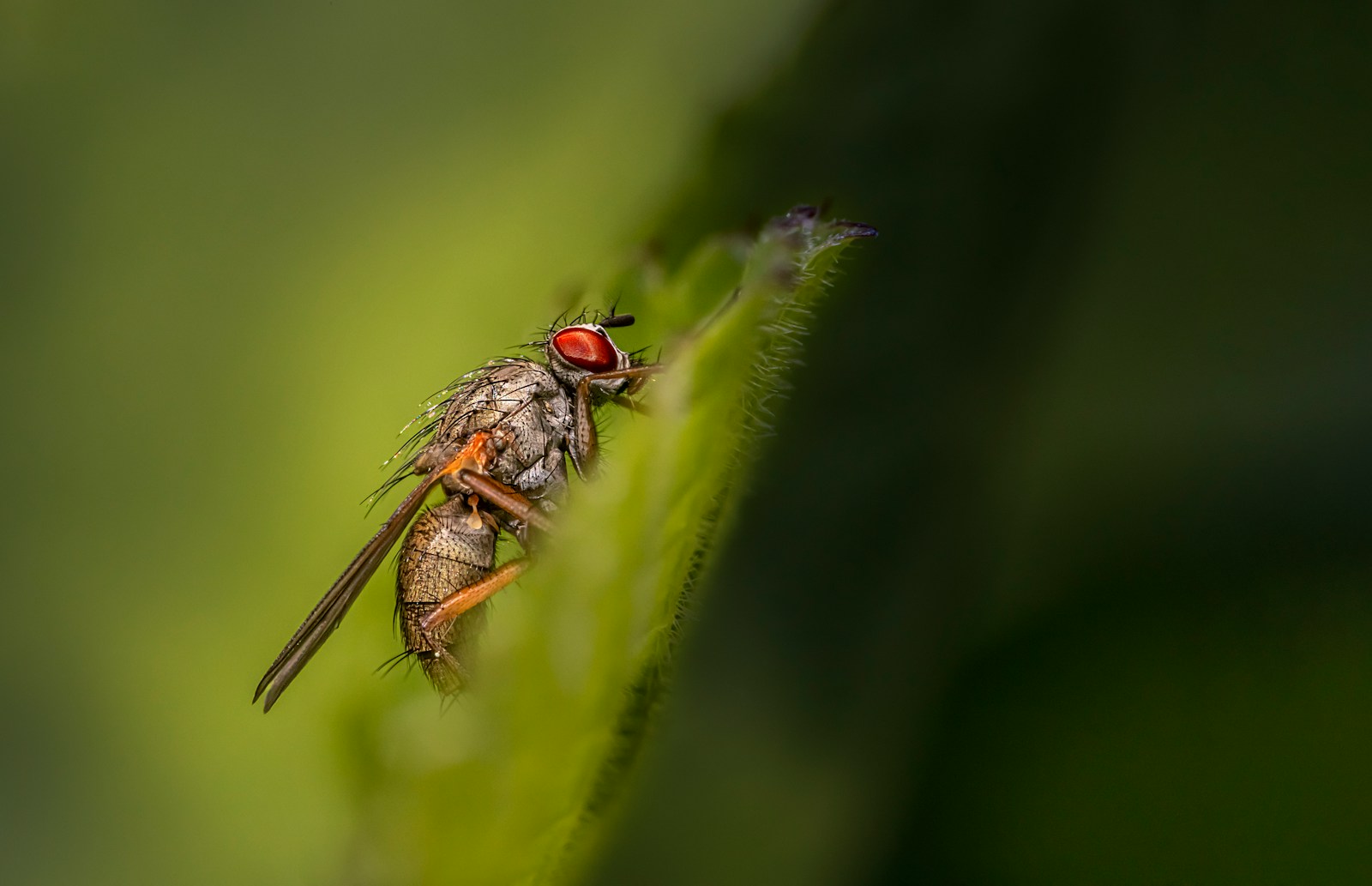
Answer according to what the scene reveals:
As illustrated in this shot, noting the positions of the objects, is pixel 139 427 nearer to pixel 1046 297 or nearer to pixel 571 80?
pixel 571 80

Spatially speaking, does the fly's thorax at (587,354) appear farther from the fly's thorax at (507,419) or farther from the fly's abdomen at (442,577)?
the fly's abdomen at (442,577)

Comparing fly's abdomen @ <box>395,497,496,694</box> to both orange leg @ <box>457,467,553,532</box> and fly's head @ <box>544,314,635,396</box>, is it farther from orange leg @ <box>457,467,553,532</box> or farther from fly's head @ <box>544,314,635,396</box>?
fly's head @ <box>544,314,635,396</box>

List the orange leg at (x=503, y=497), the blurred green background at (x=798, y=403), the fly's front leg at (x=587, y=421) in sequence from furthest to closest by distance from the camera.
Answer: the fly's front leg at (x=587, y=421) < the orange leg at (x=503, y=497) < the blurred green background at (x=798, y=403)

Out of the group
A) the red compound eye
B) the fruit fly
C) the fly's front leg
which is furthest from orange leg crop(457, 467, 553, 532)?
the red compound eye

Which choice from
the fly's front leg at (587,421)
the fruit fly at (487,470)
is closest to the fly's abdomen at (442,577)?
the fruit fly at (487,470)

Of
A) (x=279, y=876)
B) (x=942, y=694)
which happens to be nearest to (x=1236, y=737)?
(x=942, y=694)

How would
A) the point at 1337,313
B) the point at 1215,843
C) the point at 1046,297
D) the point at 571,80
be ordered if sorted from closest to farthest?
the point at 1215,843 → the point at 1337,313 → the point at 1046,297 → the point at 571,80

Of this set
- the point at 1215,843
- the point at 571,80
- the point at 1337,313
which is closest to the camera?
the point at 1215,843
